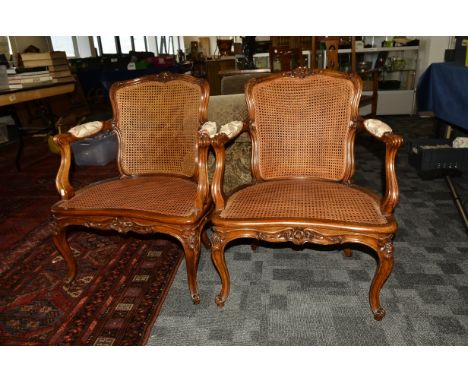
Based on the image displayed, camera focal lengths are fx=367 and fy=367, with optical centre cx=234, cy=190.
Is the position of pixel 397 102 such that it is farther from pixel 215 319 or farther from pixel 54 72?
pixel 215 319

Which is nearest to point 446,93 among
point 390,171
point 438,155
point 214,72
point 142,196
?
point 438,155

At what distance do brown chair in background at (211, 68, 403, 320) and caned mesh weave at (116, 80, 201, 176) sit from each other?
1.18ft

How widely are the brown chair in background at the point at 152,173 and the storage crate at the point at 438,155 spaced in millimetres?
1963

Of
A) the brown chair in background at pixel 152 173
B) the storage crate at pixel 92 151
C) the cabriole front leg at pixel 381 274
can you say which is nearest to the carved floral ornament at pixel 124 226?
the brown chair in background at pixel 152 173

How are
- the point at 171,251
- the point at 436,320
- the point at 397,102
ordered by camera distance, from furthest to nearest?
the point at 397,102 → the point at 171,251 → the point at 436,320

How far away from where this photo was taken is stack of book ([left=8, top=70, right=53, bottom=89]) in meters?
3.53

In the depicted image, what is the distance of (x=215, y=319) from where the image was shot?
1.73 metres

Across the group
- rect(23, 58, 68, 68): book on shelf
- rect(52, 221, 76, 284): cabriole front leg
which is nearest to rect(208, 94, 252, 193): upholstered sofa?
rect(52, 221, 76, 284): cabriole front leg

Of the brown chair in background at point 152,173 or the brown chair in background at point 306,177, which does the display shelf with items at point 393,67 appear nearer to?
the brown chair in background at point 306,177

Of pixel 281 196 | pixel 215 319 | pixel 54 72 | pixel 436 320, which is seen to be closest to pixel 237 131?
pixel 281 196

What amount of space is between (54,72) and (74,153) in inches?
37.1

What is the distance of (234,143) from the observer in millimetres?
2461
